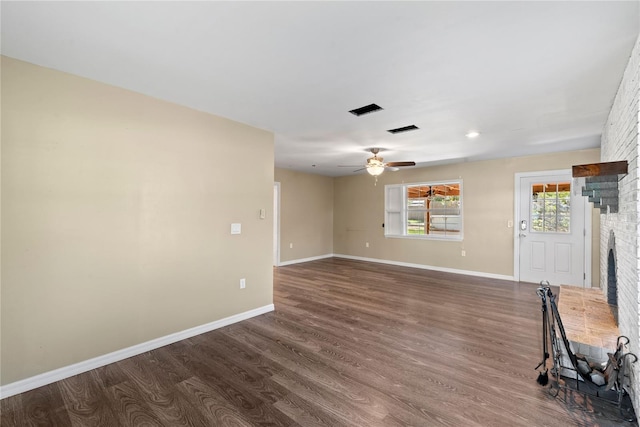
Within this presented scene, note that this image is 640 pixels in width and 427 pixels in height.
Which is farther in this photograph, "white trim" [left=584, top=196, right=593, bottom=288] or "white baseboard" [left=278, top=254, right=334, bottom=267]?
"white baseboard" [left=278, top=254, right=334, bottom=267]

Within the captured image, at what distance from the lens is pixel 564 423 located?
5.87ft

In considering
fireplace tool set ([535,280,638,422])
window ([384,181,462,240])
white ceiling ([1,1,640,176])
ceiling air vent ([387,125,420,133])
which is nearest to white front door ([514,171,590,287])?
window ([384,181,462,240])

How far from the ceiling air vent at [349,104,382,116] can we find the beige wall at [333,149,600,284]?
3.97 m

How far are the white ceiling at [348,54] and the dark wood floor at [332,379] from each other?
7.91ft

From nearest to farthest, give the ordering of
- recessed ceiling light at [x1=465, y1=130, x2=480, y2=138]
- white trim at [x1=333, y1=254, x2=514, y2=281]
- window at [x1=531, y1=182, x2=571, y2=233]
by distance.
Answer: recessed ceiling light at [x1=465, y1=130, x2=480, y2=138] → window at [x1=531, y1=182, x2=571, y2=233] → white trim at [x1=333, y1=254, x2=514, y2=281]

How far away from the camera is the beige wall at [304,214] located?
23.3ft

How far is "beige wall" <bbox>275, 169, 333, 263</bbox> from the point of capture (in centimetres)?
710

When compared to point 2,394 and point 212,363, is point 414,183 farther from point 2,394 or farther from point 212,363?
point 2,394

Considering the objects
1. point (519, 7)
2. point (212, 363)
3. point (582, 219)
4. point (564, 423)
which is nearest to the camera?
point (519, 7)

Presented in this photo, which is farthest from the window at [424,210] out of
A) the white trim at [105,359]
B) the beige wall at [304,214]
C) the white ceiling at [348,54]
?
the white trim at [105,359]

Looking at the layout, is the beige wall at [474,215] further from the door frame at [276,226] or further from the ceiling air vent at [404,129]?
the ceiling air vent at [404,129]

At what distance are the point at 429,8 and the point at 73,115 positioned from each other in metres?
2.74

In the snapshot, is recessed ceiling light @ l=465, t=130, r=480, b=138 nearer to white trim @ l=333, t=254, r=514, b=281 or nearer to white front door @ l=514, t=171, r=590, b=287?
white front door @ l=514, t=171, r=590, b=287

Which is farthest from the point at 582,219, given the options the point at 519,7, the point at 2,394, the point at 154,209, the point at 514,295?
the point at 2,394
